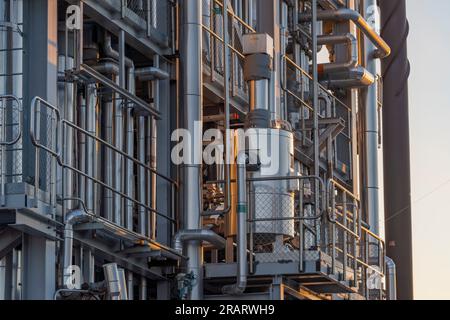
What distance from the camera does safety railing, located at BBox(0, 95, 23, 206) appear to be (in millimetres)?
19438

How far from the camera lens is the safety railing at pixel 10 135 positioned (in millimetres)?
19438

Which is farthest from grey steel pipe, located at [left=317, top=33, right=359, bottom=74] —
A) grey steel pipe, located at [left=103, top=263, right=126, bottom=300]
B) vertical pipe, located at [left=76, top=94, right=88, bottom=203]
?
grey steel pipe, located at [left=103, top=263, right=126, bottom=300]

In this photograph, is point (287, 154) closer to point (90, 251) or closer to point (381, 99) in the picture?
point (90, 251)

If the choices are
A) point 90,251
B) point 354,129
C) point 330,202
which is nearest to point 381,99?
point 354,129

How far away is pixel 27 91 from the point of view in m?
20.6

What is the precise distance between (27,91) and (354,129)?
15.6 meters

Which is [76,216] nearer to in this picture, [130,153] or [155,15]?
[130,153]

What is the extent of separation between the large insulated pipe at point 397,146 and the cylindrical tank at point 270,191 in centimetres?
1330

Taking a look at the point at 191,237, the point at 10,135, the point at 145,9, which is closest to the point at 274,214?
the point at 191,237

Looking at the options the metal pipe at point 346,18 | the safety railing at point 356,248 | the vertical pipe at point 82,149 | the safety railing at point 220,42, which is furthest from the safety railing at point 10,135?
the metal pipe at point 346,18

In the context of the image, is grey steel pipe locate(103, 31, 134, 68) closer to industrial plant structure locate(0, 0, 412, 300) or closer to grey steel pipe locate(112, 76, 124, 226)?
industrial plant structure locate(0, 0, 412, 300)

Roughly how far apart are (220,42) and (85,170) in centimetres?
563

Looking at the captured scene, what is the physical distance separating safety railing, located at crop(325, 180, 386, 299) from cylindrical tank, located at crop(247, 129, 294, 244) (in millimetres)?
776
